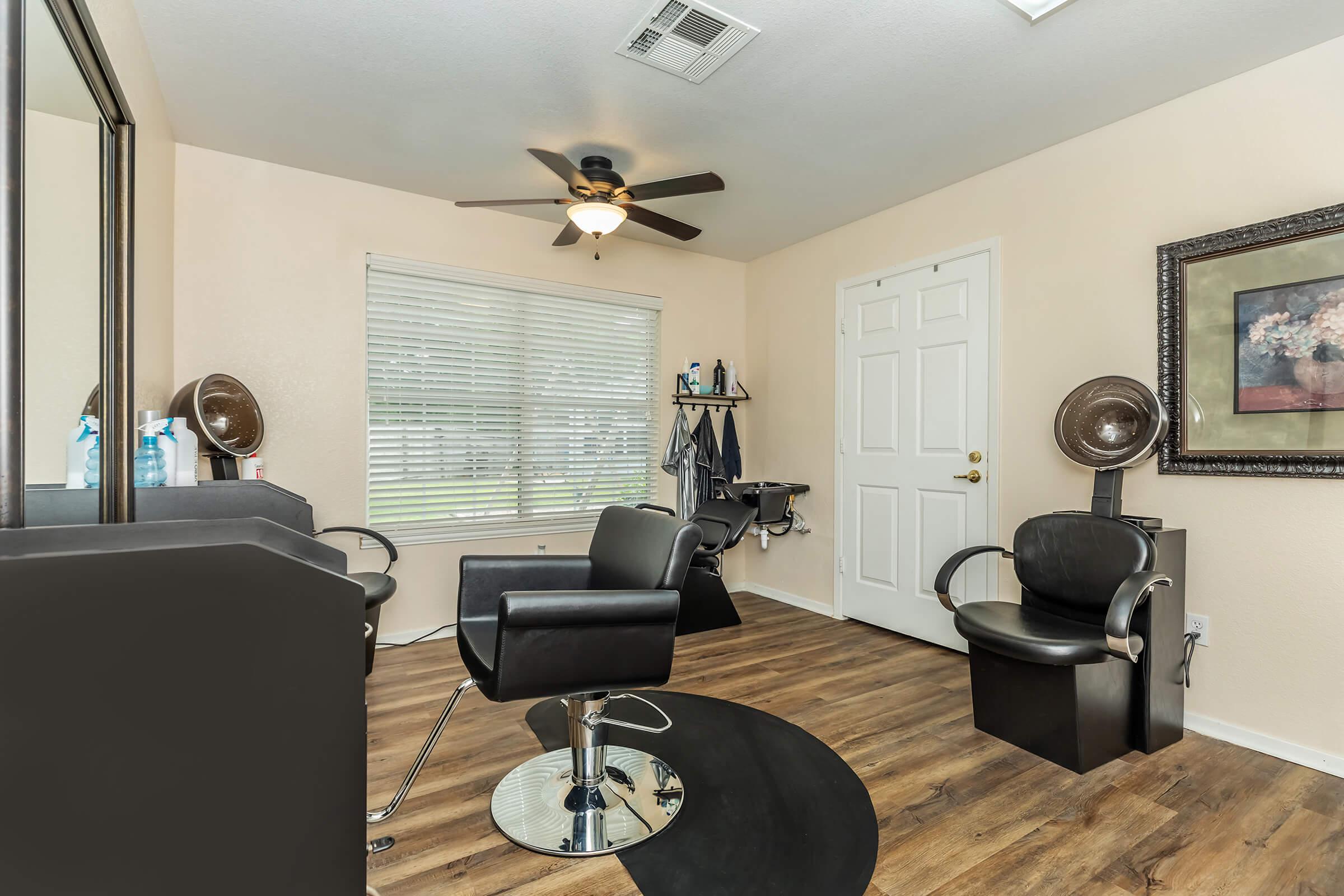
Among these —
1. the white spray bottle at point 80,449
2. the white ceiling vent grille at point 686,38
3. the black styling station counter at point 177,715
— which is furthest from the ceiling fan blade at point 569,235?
the black styling station counter at point 177,715

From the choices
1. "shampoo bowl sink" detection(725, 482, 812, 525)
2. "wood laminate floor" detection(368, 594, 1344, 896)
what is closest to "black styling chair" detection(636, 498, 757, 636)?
"shampoo bowl sink" detection(725, 482, 812, 525)

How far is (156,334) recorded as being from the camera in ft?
9.07

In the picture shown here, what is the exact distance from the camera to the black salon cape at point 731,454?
4832mm

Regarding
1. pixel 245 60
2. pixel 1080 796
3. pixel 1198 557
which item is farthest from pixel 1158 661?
pixel 245 60

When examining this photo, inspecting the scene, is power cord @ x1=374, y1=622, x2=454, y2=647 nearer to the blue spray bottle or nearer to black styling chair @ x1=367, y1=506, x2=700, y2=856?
black styling chair @ x1=367, y1=506, x2=700, y2=856

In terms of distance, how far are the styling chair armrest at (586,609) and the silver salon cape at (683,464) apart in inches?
106

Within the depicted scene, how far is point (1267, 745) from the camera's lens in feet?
7.98

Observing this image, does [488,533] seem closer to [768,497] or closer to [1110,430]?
[768,497]

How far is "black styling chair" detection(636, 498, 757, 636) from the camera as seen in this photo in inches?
159

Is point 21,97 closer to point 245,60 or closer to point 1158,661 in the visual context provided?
point 245,60

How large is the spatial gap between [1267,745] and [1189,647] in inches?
15.4

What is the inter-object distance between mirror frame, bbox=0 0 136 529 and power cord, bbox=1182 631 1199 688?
3572 millimetres

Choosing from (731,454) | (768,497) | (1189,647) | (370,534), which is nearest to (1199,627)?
(1189,647)

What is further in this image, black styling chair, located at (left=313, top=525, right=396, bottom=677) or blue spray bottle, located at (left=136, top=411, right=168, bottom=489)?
black styling chair, located at (left=313, top=525, right=396, bottom=677)
